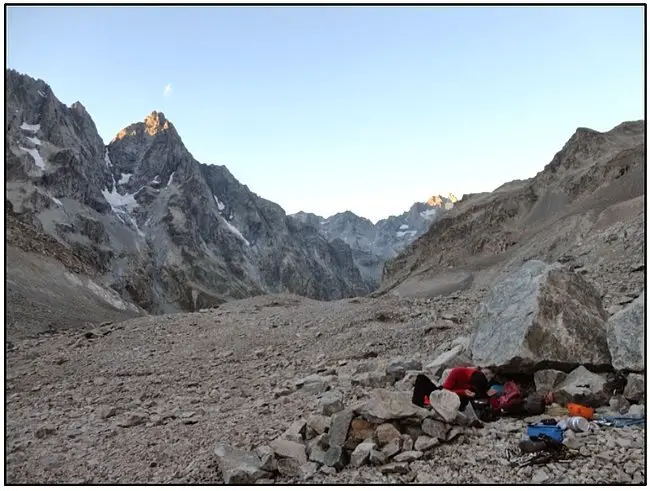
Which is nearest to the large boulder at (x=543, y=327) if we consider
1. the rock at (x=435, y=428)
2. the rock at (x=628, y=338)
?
the rock at (x=628, y=338)

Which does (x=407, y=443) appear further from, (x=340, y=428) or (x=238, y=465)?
(x=238, y=465)

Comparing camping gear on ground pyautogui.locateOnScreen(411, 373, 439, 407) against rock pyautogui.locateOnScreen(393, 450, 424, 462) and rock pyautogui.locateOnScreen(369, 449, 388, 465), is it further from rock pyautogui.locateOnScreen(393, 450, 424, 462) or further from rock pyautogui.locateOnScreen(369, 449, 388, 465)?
rock pyautogui.locateOnScreen(369, 449, 388, 465)

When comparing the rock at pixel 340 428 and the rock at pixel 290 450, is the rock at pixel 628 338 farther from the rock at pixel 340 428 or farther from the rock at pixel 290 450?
the rock at pixel 290 450

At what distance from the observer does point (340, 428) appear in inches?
Result: 269

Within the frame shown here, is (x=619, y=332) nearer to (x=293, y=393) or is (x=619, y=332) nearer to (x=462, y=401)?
(x=462, y=401)

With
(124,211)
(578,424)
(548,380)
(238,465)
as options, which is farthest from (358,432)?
(124,211)

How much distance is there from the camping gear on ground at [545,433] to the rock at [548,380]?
1.55 m

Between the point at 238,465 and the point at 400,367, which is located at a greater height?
the point at 400,367

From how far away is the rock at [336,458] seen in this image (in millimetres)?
6402

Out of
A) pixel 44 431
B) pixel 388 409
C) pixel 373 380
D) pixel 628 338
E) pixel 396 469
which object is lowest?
pixel 44 431

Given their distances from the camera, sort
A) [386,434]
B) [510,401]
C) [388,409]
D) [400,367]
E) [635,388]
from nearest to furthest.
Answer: [386,434] < [388,409] < [635,388] < [510,401] < [400,367]

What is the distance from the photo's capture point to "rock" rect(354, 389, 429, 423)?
6.75 m

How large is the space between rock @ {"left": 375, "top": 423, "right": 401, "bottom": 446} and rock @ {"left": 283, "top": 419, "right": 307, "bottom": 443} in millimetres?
1343

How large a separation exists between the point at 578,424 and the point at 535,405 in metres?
0.94
